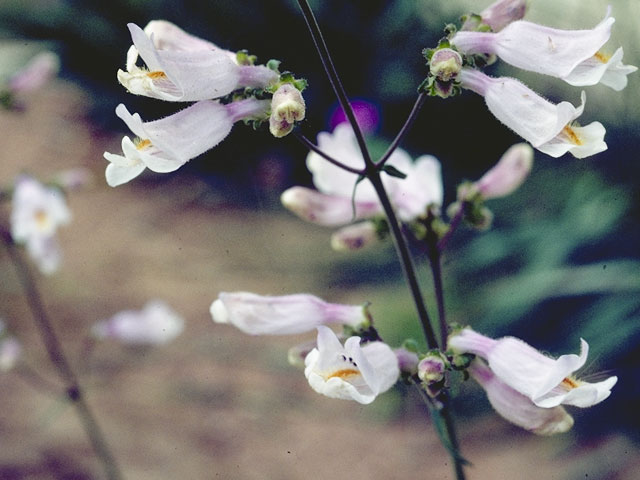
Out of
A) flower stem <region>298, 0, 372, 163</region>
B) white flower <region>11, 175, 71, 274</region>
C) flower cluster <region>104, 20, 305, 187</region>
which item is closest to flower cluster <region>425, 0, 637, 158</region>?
flower stem <region>298, 0, 372, 163</region>

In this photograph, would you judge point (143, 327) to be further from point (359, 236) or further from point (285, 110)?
point (285, 110)

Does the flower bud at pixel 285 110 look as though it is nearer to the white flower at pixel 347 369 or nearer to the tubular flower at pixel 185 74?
the tubular flower at pixel 185 74

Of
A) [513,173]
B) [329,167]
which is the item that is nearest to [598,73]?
[513,173]

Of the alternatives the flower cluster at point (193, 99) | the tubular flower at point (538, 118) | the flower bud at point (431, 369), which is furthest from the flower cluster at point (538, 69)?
the flower bud at point (431, 369)

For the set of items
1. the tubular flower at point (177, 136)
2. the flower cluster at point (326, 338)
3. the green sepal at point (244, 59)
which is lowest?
the flower cluster at point (326, 338)

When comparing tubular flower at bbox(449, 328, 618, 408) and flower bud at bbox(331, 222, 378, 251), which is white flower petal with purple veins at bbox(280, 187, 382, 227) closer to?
flower bud at bbox(331, 222, 378, 251)

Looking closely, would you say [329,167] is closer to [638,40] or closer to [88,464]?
[638,40]
